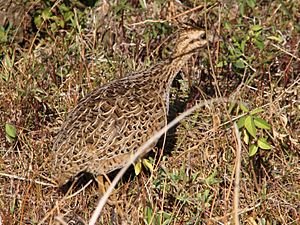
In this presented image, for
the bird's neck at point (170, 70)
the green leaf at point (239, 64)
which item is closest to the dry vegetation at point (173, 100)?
the green leaf at point (239, 64)

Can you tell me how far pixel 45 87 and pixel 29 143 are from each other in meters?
0.62

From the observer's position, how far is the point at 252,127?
4668 millimetres

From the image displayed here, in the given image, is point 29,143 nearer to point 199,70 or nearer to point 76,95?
point 76,95

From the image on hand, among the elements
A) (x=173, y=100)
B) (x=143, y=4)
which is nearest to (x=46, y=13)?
(x=143, y=4)

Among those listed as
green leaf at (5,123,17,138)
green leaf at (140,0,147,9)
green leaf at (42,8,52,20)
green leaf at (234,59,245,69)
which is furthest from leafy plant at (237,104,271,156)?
green leaf at (42,8,52,20)

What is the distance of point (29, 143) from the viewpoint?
5789 millimetres

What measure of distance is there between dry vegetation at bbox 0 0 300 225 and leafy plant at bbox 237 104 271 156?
10cm

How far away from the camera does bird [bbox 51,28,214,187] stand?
5137 millimetres

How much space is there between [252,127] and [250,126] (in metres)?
0.01

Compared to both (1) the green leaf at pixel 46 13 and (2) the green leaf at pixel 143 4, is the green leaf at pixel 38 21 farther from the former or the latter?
(2) the green leaf at pixel 143 4

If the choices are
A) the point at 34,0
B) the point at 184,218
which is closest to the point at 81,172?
the point at 184,218

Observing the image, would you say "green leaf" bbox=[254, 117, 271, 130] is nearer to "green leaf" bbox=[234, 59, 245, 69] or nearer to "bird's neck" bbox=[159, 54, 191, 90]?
"bird's neck" bbox=[159, 54, 191, 90]

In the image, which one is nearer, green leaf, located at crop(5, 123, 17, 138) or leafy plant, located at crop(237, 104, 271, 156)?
leafy plant, located at crop(237, 104, 271, 156)

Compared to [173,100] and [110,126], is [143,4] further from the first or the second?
[110,126]
